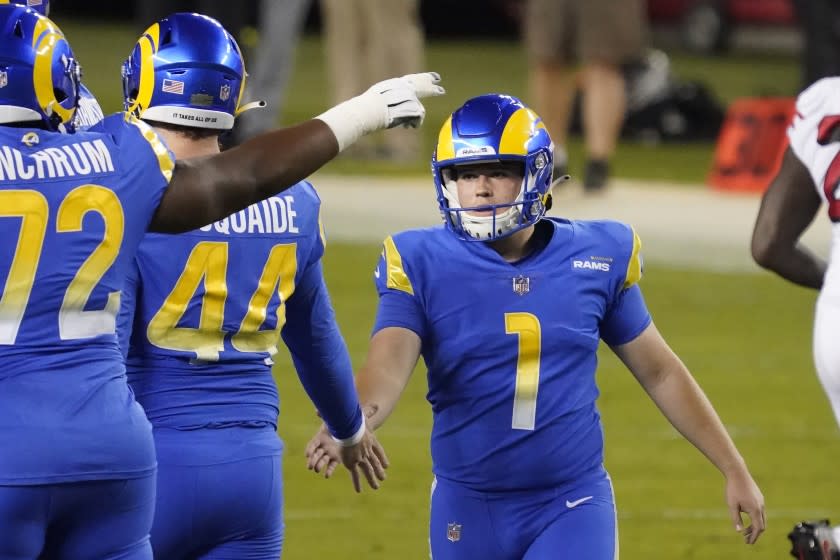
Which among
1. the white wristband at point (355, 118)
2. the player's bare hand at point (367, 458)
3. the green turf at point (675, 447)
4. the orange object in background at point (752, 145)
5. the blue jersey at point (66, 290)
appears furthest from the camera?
the orange object in background at point (752, 145)

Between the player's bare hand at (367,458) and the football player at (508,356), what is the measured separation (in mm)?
103

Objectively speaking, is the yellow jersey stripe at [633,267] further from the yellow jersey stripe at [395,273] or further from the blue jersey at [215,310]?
the blue jersey at [215,310]

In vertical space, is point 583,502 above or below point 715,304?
above

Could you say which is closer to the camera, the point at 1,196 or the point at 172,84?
the point at 1,196

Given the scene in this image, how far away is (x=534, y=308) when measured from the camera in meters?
4.75

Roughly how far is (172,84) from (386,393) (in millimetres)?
909

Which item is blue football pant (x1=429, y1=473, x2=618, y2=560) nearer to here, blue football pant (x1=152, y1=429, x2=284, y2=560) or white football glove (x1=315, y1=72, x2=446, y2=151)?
blue football pant (x1=152, y1=429, x2=284, y2=560)

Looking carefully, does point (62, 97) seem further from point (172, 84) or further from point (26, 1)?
point (26, 1)

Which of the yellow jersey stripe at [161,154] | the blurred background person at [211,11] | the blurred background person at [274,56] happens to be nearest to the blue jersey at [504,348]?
the yellow jersey stripe at [161,154]

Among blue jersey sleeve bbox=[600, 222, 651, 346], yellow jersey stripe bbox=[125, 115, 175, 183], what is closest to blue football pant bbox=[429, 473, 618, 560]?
blue jersey sleeve bbox=[600, 222, 651, 346]

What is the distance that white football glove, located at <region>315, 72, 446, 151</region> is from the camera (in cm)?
398

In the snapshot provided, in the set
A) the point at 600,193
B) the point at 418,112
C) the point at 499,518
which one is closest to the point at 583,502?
the point at 499,518

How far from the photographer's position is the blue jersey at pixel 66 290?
3.66m

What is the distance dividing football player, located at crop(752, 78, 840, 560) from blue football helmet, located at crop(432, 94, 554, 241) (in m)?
0.69
